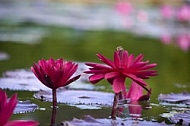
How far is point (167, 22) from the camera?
895cm

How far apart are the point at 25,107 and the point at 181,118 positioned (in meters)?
0.48

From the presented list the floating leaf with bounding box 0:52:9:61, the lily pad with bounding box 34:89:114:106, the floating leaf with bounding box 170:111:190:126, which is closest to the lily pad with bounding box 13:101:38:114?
the lily pad with bounding box 34:89:114:106

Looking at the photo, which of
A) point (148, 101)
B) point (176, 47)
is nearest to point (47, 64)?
point (148, 101)

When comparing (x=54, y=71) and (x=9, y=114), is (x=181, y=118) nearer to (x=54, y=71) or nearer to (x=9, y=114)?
(x=54, y=71)

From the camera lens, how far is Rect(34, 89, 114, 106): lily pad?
1.96 meters

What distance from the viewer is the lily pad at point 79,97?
1965 millimetres

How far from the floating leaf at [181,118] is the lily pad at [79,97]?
0.97 ft

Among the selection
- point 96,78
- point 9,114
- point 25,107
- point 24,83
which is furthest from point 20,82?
point 9,114

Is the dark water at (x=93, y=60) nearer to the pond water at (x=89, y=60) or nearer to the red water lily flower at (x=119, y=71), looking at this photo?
the pond water at (x=89, y=60)

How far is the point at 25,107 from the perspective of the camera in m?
1.78

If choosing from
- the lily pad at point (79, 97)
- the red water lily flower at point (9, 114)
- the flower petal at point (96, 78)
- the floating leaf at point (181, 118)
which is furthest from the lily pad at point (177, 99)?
the red water lily flower at point (9, 114)

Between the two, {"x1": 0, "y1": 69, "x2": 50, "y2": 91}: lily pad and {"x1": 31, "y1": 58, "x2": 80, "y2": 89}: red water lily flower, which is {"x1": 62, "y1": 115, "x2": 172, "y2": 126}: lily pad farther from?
{"x1": 0, "y1": 69, "x2": 50, "y2": 91}: lily pad

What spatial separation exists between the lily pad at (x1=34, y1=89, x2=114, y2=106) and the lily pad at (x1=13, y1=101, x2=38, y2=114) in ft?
0.49

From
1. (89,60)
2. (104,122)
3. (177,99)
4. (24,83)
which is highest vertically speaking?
(89,60)
